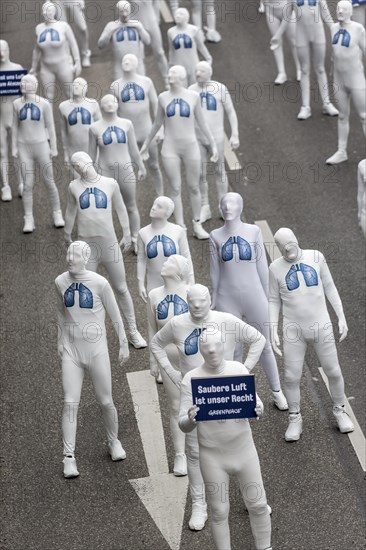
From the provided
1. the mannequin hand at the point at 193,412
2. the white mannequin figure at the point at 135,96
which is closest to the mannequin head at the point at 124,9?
the white mannequin figure at the point at 135,96

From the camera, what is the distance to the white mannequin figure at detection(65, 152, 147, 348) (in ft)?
46.9

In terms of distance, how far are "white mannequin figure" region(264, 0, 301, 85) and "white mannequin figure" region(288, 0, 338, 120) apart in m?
0.37

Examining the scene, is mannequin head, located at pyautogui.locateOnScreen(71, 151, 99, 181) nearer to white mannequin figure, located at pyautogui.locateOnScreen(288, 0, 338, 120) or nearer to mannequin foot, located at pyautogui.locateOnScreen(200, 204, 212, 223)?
mannequin foot, located at pyautogui.locateOnScreen(200, 204, 212, 223)

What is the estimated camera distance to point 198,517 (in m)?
12.2

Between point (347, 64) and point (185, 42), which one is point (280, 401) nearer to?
point (347, 64)

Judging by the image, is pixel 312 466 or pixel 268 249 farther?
pixel 268 249

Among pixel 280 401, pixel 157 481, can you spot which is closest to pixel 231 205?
pixel 280 401

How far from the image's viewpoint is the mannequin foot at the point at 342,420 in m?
13.4

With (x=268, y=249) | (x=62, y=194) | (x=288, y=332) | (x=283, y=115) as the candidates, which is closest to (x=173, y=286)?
(x=288, y=332)

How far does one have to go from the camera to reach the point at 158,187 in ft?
59.7

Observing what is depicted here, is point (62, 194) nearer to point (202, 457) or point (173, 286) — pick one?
point (173, 286)

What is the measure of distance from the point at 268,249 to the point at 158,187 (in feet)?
6.99

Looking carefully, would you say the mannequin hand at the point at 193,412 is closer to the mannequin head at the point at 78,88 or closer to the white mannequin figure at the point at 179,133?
the white mannequin figure at the point at 179,133

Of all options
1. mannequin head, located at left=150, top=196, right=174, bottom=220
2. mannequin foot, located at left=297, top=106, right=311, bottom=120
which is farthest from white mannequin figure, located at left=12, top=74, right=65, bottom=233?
mannequin foot, located at left=297, top=106, right=311, bottom=120
